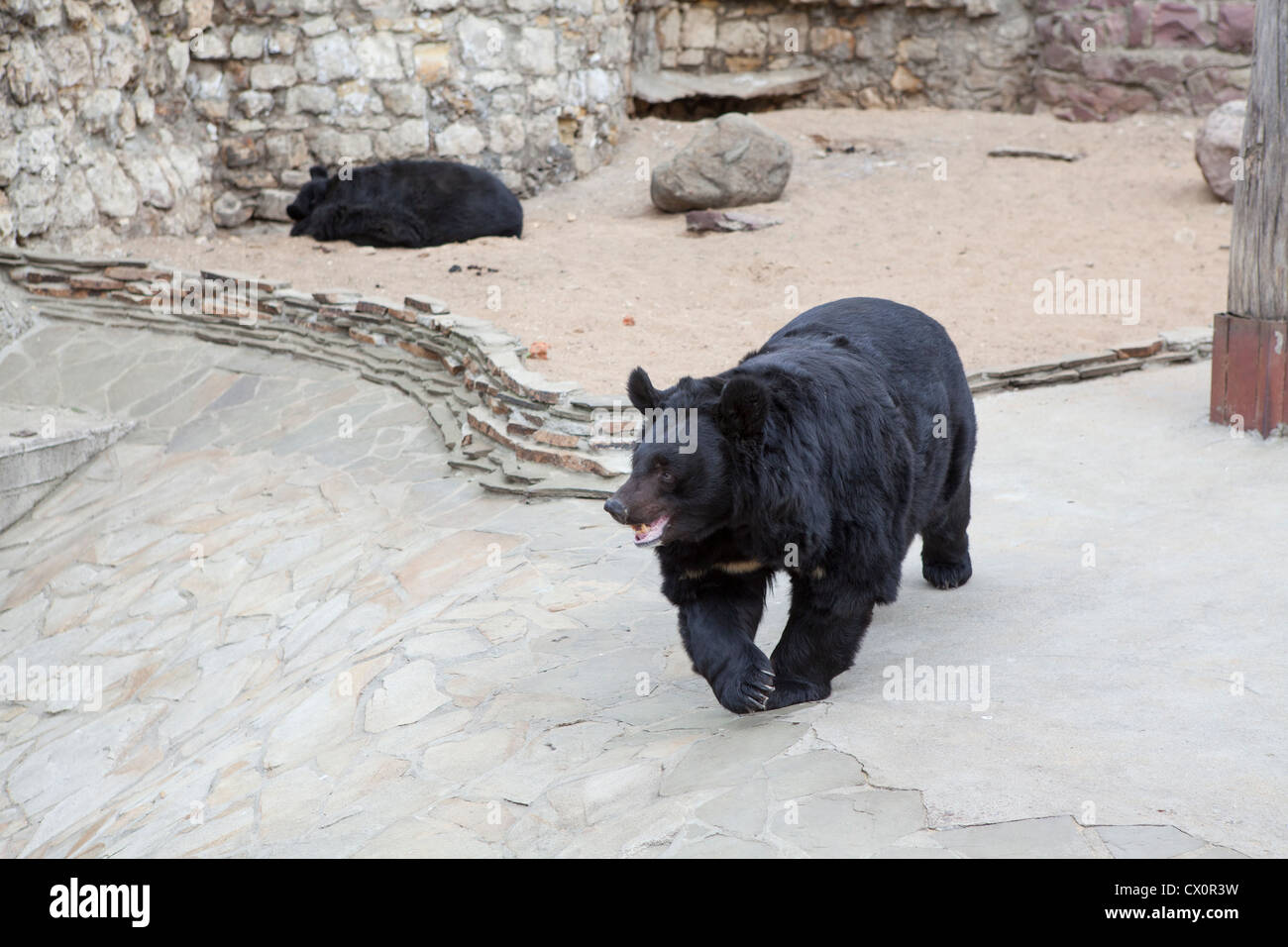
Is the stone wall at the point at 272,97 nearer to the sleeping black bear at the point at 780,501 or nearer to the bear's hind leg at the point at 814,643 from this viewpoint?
the sleeping black bear at the point at 780,501

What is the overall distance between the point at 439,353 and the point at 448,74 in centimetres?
553

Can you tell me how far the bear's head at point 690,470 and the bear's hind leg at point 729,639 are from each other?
252mm

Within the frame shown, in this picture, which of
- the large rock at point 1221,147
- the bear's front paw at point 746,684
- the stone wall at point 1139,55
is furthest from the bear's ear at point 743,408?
the stone wall at point 1139,55

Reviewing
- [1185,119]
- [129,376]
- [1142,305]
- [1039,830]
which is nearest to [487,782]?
[1039,830]

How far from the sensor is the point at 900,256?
1071 centimetres

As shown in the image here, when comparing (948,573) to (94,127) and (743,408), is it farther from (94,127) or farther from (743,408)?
(94,127)

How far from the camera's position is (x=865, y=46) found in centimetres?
1606

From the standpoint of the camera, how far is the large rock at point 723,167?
1189cm

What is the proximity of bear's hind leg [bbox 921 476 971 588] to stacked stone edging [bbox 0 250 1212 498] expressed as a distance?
195cm

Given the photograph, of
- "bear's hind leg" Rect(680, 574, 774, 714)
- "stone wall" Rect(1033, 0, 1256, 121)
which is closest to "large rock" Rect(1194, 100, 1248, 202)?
"stone wall" Rect(1033, 0, 1256, 121)

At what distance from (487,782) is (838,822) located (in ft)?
3.76

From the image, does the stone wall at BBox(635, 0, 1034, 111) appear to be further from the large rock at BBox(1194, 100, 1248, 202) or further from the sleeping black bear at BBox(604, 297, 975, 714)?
the sleeping black bear at BBox(604, 297, 975, 714)

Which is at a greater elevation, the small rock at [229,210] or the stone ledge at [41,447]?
the small rock at [229,210]

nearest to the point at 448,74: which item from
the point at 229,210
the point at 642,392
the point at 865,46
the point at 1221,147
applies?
the point at 229,210
